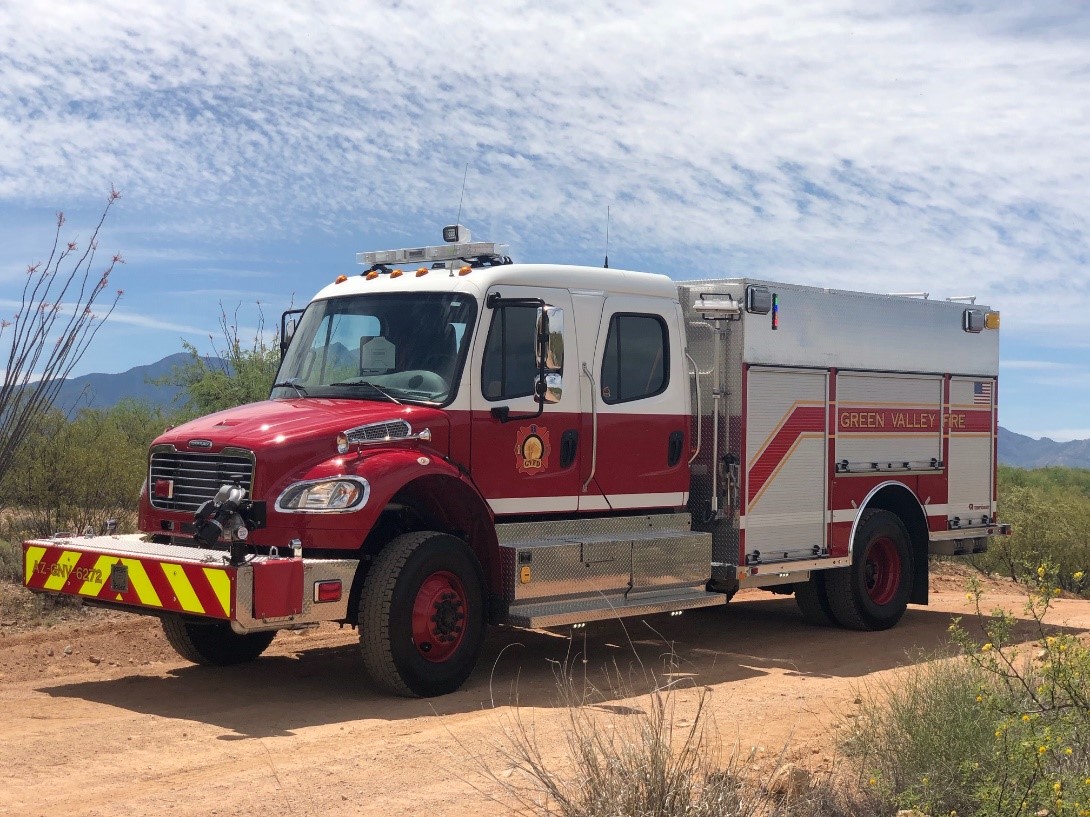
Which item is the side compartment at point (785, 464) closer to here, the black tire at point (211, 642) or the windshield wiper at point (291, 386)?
the windshield wiper at point (291, 386)

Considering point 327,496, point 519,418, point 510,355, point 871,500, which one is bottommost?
point 871,500

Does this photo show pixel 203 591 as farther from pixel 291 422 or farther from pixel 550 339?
pixel 550 339

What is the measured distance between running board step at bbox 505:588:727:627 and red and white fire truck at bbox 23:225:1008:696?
0.07 feet

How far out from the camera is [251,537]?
7816 mm

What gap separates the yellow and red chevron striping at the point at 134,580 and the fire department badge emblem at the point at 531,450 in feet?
7.71

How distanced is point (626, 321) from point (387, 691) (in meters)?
3.35

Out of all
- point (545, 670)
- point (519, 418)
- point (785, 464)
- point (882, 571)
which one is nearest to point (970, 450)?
point (882, 571)

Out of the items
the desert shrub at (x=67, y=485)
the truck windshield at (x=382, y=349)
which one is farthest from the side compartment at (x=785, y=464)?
the desert shrub at (x=67, y=485)

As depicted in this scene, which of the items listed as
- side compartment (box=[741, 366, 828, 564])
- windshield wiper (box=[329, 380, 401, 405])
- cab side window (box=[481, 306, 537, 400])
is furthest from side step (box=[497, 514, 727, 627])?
windshield wiper (box=[329, 380, 401, 405])

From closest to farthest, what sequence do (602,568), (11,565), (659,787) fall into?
(659,787), (602,568), (11,565)

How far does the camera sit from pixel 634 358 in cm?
972

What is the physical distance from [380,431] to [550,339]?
1291 millimetres

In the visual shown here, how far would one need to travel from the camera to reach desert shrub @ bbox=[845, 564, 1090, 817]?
515cm

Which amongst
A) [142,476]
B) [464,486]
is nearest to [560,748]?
[464,486]
